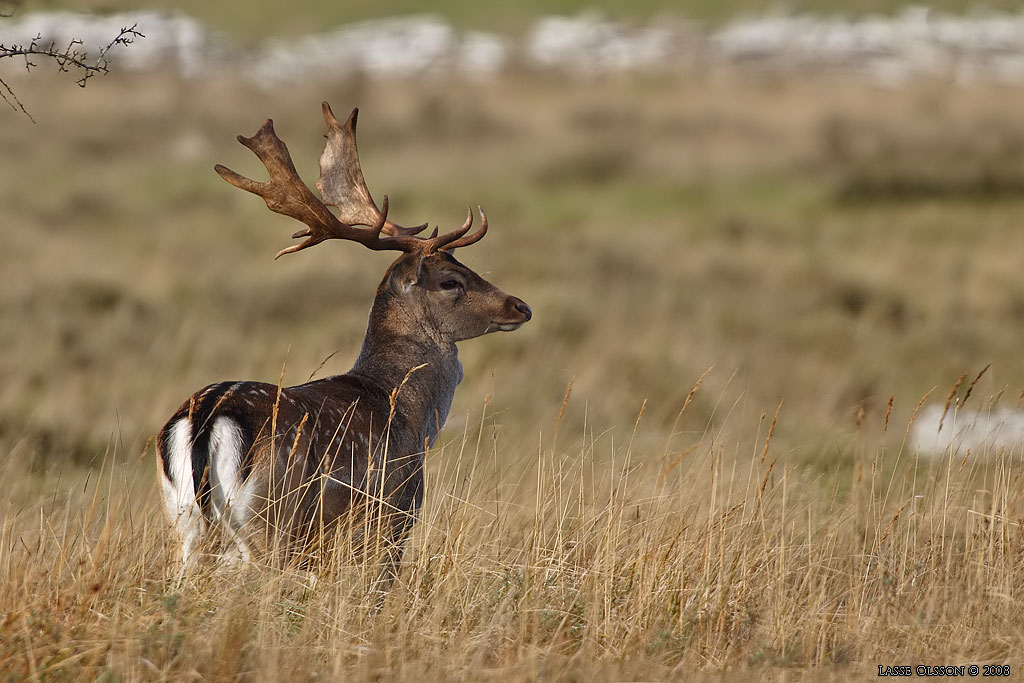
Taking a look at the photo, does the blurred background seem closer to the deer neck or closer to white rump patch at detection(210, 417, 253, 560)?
white rump patch at detection(210, 417, 253, 560)

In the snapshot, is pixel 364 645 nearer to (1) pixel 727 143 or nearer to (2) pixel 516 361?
(2) pixel 516 361

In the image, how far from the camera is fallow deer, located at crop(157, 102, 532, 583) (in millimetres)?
4160

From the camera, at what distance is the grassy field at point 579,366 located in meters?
4.17

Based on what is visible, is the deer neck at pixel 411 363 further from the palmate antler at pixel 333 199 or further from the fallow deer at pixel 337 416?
the palmate antler at pixel 333 199

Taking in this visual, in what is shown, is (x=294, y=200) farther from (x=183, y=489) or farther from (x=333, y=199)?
(x=183, y=489)

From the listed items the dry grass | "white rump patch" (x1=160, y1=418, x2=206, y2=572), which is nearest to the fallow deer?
"white rump patch" (x1=160, y1=418, x2=206, y2=572)

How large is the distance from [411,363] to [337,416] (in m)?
0.67

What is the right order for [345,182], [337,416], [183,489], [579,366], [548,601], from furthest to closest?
[579,366] → [345,182] → [337,416] → [548,601] → [183,489]

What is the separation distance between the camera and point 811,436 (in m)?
8.80

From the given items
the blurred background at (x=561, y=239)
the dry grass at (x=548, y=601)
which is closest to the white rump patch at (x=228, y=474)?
the dry grass at (x=548, y=601)

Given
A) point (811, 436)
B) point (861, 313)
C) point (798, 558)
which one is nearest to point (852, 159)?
point (861, 313)

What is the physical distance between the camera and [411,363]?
542cm

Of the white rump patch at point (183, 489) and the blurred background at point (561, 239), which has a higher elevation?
the blurred background at point (561, 239)

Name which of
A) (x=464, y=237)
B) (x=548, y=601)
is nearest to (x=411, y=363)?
(x=464, y=237)
